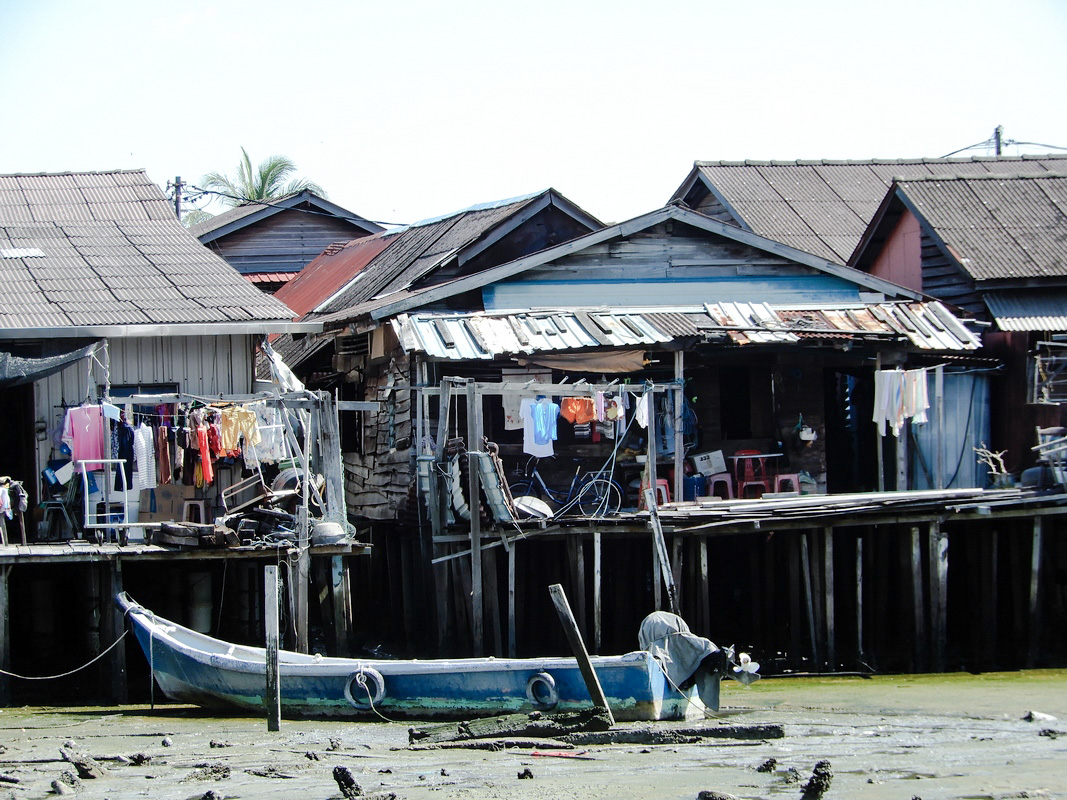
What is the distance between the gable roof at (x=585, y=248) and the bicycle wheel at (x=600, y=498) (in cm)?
321

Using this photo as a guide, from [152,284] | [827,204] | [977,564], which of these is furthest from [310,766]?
[827,204]

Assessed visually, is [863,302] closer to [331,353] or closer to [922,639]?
[922,639]

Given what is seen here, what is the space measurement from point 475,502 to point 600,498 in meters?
2.06

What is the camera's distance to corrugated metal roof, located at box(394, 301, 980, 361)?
62.5 feet

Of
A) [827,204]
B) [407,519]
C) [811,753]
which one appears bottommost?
[811,753]

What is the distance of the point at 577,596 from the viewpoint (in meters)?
18.5

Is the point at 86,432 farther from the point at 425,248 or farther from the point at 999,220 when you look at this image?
the point at 999,220

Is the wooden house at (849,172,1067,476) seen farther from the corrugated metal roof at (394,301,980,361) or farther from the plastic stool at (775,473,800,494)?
the plastic stool at (775,473,800,494)

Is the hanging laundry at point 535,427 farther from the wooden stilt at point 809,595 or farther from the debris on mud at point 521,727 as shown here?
the debris on mud at point 521,727

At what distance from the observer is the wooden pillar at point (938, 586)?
19.0 meters

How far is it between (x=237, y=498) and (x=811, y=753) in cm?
879

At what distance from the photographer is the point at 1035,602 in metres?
19.2

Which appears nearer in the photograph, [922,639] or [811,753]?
[811,753]

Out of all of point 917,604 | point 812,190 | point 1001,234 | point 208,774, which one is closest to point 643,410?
point 917,604
